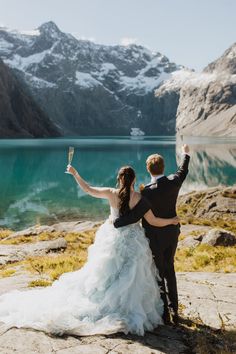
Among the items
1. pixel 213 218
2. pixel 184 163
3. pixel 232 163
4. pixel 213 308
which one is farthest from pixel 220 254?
pixel 232 163

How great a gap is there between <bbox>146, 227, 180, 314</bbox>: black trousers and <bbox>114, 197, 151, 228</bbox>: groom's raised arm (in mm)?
509

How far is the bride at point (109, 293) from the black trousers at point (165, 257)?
0.17 metres

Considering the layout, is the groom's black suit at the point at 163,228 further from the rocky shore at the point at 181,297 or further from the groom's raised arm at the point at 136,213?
the rocky shore at the point at 181,297

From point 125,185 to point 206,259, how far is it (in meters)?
8.49

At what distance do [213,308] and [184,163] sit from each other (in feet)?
9.88

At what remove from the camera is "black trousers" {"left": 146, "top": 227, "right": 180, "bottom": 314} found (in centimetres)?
837

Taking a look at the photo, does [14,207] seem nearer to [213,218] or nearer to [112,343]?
[213,218]

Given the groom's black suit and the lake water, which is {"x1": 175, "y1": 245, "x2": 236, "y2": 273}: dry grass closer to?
the groom's black suit

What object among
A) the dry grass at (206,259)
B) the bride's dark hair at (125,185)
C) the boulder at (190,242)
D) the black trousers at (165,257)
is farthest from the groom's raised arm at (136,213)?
the boulder at (190,242)

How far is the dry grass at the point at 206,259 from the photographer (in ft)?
48.0

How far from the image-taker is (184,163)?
28.9 feet

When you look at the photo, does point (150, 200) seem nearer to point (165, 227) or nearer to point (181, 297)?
point (165, 227)

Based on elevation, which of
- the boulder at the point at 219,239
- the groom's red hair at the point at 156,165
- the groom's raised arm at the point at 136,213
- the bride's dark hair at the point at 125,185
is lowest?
the boulder at the point at 219,239

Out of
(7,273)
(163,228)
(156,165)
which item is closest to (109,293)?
(163,228)
